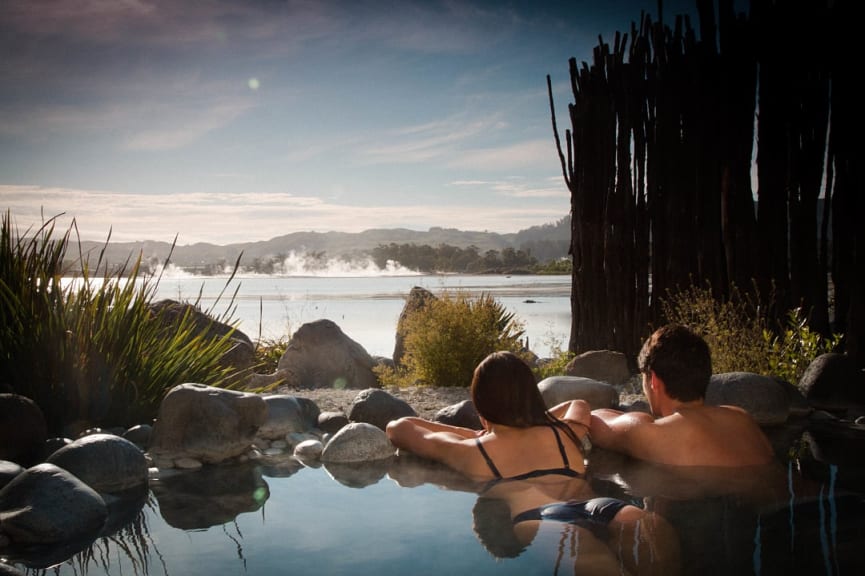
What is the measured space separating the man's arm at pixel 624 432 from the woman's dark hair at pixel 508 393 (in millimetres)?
903

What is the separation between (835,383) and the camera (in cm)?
675

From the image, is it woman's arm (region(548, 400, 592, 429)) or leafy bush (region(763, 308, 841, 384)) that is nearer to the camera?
woman's arm (region(548, 400, 592, 429))

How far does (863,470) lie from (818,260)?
331cm

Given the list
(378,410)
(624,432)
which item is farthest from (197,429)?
(624,432)

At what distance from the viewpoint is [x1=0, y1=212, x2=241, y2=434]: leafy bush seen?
228 inches

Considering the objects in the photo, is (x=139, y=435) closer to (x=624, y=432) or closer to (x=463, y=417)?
(x=463, y=417)

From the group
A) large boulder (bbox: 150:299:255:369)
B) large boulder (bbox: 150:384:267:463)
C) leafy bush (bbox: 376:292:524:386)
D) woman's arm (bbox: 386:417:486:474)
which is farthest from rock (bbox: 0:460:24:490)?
leafy bush (bbox: 376:292:524:386)

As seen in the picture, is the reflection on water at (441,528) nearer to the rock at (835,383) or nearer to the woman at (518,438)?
the woman at (518,438)

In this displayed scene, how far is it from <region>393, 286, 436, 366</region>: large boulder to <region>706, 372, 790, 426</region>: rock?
16.9 feet

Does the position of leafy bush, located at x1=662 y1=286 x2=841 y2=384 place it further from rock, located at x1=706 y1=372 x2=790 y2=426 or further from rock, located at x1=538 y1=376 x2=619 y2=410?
rock, located at x1=538 y1=376 x2=619 y2=410

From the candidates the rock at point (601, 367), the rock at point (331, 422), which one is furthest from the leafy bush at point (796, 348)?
the rock at point (331, 422)

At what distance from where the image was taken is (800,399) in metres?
6.59

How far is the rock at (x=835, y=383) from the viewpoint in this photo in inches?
264

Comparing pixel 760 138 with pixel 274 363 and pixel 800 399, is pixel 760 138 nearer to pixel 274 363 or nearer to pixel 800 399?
pixel 800 399
